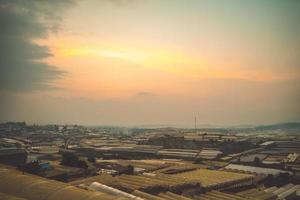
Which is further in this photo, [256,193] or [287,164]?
[287,164]

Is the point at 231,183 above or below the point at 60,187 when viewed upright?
below

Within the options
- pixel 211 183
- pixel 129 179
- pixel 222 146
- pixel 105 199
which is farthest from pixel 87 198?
pixel 222 146

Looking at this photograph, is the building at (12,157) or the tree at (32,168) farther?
the building at (12,157)

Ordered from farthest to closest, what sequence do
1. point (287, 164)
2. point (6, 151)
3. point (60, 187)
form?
point (287, 164), point (6, 151), point (60, 187)

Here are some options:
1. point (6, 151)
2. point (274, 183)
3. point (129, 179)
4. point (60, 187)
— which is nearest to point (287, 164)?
point (274, 183)

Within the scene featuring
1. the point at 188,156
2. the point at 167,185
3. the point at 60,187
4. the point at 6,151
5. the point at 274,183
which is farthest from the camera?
the point at 188,156

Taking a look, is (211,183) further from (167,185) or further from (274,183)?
(274,183)

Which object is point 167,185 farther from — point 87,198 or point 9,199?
point 9,199

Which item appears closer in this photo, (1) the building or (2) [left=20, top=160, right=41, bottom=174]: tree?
(2) [left=20, top=160, right=41, bottom=174]: tree

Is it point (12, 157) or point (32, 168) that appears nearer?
point (32, 168)

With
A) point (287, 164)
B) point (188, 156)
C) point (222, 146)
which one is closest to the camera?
point (287, 164)
